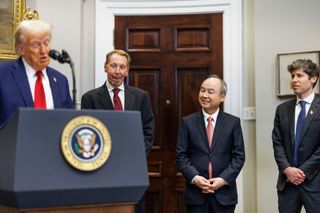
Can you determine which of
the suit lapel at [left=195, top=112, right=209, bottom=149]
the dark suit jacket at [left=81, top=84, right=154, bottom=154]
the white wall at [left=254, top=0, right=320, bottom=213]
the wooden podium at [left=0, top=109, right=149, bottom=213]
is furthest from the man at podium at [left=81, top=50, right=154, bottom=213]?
the wooden podium at [left=0, top=109, right=149, bottom=213]

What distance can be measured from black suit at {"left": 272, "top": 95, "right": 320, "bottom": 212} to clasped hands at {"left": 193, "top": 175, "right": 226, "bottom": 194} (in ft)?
1.44

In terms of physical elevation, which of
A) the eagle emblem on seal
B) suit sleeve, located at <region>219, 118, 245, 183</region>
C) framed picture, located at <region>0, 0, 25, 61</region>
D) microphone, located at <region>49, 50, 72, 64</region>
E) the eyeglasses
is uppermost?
framed picture, located at <region>0, 0, 25, 61</region>

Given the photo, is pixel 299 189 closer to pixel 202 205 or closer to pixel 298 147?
pixel 298 147

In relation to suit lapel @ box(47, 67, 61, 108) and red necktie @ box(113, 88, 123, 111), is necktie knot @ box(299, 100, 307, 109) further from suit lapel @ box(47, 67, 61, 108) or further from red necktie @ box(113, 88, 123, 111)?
suit lapel @ box(47, 67, 61, 108)

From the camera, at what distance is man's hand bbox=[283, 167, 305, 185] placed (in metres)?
3.12

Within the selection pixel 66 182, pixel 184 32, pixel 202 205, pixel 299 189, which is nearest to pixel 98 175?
pixel 66 182

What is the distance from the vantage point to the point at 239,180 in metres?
4.18

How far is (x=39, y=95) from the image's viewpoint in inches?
78.3

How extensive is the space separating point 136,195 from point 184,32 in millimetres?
2835

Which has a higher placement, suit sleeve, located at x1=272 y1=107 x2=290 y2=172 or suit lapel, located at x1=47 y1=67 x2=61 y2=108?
suit lapel, located at x1=47 y1=67 x2=61 y2=108

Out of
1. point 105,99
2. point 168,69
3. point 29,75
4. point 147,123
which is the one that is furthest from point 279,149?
point 29,75

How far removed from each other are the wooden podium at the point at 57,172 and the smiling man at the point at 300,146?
5.45 feet

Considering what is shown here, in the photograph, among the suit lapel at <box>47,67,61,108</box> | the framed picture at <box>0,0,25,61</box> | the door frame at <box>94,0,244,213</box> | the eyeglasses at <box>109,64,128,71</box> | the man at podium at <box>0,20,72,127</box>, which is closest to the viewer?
the man at podium at <box>0,20,72,127</box>

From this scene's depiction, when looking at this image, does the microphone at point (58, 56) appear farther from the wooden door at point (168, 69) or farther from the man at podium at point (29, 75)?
the wooden door at point (168, 69)
